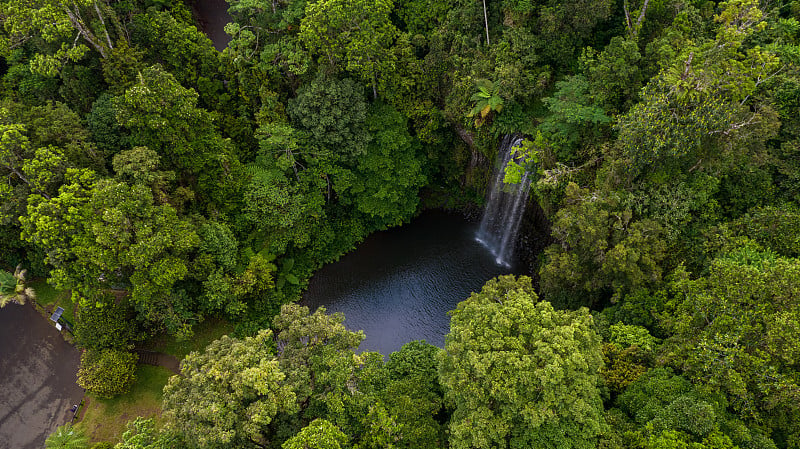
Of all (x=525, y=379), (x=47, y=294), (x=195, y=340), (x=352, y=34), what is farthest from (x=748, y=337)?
(x=47, y=294)

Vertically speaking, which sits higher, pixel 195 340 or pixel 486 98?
pixel 486 98

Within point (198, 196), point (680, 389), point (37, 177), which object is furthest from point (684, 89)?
point (37, 177)

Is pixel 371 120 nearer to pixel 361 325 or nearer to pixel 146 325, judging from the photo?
pixel 361 325

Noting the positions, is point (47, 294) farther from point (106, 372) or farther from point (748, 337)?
point (748, 337)

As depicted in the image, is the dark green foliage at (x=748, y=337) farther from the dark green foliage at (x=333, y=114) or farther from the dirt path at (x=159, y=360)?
the dirt path at (x=159, y=360)

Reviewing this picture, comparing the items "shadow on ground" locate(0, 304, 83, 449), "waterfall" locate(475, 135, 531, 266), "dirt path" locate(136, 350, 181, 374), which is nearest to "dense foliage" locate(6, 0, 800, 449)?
"waterfall" locate(475, 135, 531, 266)
